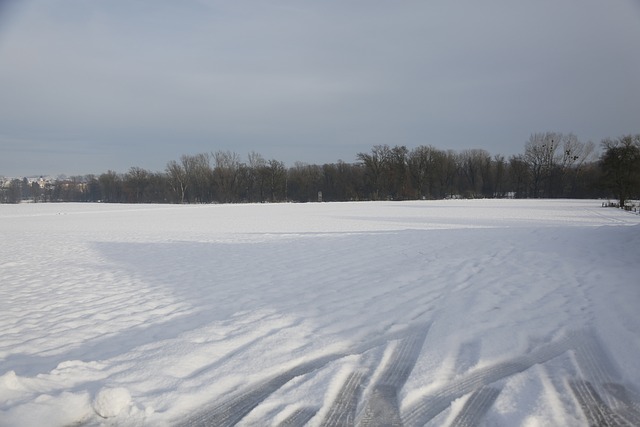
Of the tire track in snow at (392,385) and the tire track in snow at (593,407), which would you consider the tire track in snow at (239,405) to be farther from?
the tire track in snow at (593,407)

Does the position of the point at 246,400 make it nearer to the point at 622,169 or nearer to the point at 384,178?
→ the point at 622,169

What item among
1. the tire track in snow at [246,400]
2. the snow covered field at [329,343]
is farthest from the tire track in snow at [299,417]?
the tire track in snow at [246,400]

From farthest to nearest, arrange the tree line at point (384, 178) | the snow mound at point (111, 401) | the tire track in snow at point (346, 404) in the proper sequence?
1. the tree line at point (384, 178)
2. the snow mound at point (111, 401)
3. the tire track in snow at point (346, 404)

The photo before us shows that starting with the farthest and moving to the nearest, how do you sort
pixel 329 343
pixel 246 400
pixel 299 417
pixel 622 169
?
pixel 622 169, pixel 329 343, pixel 246 400, pixel 299 417

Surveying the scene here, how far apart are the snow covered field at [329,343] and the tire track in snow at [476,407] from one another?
16mm

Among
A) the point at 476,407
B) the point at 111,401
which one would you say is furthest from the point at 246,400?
the point at 476,407

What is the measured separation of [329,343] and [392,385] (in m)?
1.10

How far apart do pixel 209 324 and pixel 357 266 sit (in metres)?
4.45

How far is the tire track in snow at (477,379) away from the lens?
300cm

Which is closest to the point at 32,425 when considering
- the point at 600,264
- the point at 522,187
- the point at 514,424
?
the point at 514,424

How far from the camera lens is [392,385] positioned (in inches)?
135

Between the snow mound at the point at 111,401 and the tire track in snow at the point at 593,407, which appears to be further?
the snow mound at the point at 111,401

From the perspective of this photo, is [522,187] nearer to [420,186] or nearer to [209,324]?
[420,186]

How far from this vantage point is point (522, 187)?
265ft
